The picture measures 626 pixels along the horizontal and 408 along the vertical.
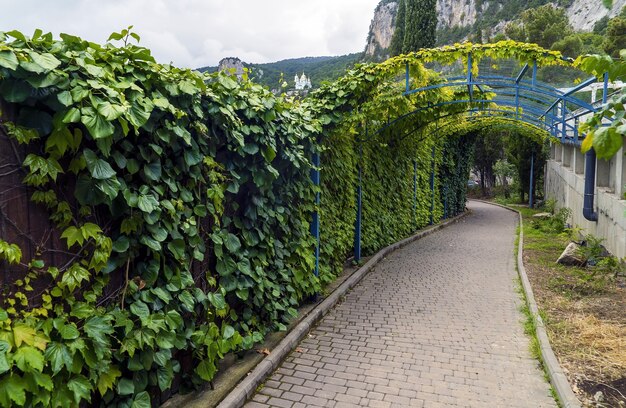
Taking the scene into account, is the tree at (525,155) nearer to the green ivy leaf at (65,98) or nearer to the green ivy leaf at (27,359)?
the green ivy leaf at (65,98)

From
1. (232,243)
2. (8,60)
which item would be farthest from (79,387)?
(232,243)

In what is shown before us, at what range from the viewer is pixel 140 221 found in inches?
120

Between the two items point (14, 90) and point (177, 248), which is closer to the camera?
point (14, 90)

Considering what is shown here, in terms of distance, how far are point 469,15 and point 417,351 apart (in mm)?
104342

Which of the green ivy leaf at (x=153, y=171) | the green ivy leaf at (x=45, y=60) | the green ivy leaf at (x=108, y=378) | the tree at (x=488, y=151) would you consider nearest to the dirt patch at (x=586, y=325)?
the green ivy leaf at (x=108, y=378)

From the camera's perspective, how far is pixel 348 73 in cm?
743

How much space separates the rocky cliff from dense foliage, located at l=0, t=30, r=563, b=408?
2099 inches

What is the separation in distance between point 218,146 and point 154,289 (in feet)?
4.94

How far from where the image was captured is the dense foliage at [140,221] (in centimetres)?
244

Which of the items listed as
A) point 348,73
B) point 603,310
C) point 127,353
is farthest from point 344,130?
point 127,353

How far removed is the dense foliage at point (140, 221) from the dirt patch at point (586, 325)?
10.4 ft

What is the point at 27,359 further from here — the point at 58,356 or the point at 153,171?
the point at 153,171

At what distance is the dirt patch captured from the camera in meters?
4.17

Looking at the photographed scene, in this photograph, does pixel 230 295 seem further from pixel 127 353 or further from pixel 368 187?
pixel 368 187
